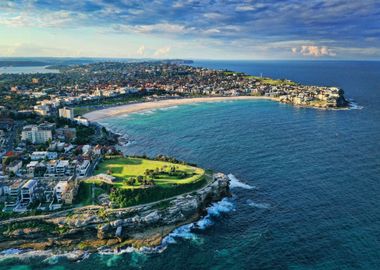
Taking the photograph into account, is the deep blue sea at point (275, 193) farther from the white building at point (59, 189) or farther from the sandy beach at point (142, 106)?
the white building at point (59, 189)

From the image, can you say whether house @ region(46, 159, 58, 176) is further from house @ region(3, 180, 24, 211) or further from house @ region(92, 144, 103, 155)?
house @ region(92, 144, 103, 155)

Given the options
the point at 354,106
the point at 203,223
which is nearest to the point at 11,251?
the point at 203,223

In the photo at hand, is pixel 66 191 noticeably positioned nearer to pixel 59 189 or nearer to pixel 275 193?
pixel 59 189

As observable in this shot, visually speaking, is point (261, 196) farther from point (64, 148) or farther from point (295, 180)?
point (64, 148)

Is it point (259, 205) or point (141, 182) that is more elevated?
point (141, 182)

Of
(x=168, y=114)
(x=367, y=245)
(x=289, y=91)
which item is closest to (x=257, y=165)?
(x=367, y=245)

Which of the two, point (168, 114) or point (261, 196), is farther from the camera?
point (168, 114)

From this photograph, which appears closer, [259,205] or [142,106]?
[259,205]
